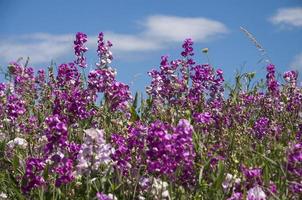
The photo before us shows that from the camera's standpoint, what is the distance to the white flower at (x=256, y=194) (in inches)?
163

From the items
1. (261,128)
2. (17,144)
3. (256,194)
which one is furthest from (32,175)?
(261,128)

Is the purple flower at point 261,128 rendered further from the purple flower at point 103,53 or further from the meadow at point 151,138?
the purple flower at point 103,53

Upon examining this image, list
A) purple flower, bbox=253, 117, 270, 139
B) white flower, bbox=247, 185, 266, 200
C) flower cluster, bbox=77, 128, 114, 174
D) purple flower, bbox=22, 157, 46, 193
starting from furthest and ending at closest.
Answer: purple flower, bbox=253, 117, 270, 139 < purple flower, bbox=22, 157, 46, 193 < flower cluster, bbox=77, 128, 114, 174 < white flower, bbox=247, 185, 266, 200

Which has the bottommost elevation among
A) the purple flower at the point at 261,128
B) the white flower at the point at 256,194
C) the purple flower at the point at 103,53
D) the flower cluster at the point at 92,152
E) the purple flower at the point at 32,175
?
the white flower at the point at 256,194

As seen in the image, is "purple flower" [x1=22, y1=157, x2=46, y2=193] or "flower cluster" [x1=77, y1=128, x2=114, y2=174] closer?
"flower cluster" [x1=77, y1=128, x2=114, y2=174]

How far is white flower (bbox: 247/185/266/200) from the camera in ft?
13.6

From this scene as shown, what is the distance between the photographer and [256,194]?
4.18 metres

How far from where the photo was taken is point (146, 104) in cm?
889

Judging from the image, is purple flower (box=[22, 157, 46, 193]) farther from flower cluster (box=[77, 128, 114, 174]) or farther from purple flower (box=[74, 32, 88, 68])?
purple flower (box=[74, 32, 88, 68])

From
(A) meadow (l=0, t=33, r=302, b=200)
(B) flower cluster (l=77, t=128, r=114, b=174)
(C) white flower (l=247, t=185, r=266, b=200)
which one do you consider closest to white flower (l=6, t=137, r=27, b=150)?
Answer: (A) meadow (l=0, t=33, r=302, b=200)

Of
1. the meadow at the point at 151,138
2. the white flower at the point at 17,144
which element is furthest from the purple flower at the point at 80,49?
the white flower at the point at 17,144

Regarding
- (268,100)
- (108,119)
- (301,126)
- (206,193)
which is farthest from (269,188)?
(268,100)

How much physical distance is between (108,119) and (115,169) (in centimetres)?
238

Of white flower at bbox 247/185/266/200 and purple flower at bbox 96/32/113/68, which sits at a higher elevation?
purple flower at bbox 96/32/113/68
